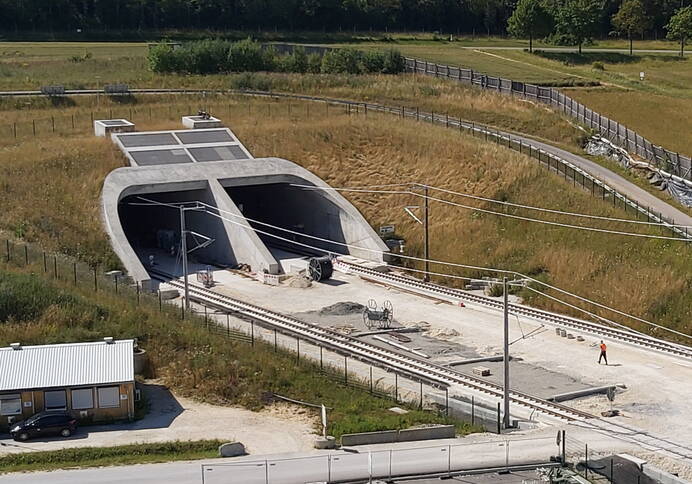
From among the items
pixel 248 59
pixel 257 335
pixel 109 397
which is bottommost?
pixel 257 335

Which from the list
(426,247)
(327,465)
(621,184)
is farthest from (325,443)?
(621,184)

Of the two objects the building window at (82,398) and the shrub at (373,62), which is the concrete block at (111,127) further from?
the building window at (82,398)

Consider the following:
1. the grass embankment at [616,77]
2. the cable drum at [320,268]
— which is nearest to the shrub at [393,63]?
the grass embankment at [616,77]

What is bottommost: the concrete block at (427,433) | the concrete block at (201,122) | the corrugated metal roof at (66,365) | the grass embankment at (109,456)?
the concrete block at (427,433)

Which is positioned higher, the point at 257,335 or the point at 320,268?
the point at 320,268

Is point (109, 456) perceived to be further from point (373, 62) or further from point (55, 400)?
point (373, 62)

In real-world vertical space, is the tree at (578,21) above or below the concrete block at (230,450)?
above

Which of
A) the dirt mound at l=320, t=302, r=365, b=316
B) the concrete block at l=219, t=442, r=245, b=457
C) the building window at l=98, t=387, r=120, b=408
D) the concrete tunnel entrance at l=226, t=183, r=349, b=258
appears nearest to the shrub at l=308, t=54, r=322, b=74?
the concrete tunnel entrance at l=226, t=183, r=349, b=258
